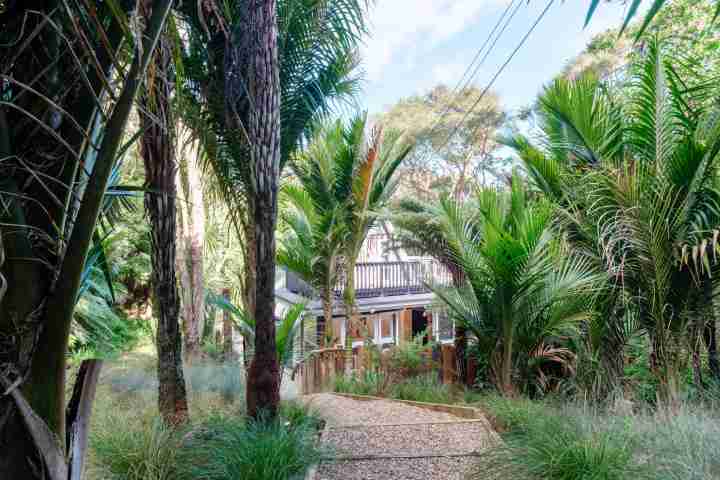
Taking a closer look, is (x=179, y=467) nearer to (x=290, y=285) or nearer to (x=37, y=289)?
(x=37, y=289)

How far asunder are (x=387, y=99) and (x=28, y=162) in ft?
87.5

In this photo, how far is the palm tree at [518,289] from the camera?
5441 millimetres

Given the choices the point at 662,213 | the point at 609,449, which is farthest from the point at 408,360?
the point at 609,449

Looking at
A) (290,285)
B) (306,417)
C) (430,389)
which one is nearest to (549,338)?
(430,389)

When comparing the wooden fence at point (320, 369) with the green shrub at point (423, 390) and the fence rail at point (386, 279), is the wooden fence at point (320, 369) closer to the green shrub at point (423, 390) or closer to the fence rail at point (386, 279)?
the green shrub at point (423, 390)

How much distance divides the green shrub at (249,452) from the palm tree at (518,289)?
2.94 meters

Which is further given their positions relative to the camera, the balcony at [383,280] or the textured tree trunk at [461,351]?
the balcony at [383,280]

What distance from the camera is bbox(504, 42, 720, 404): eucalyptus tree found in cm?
445

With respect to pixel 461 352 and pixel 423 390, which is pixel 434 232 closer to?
Result: pixel 461 352

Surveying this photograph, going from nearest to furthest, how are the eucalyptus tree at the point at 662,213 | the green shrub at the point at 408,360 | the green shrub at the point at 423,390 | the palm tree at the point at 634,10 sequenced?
the palm tree at the point at 634,10 → the eucalyptus tree at the point at 662,213 → the green shrub at the point at 423,390 → the green shrub at the point at 408,360

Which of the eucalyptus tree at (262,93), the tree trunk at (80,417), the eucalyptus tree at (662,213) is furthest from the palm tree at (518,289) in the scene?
the tree trunk at (80,417)

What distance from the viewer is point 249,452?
3.19 m

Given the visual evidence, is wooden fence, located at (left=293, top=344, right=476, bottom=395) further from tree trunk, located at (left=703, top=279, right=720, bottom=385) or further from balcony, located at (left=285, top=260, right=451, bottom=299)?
balcony, located at (left=285, top=260, right=451, bottom=299)

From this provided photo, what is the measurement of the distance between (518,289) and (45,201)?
5134mm
